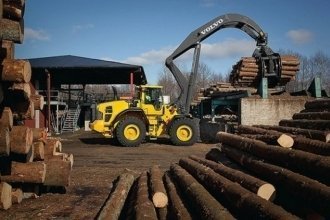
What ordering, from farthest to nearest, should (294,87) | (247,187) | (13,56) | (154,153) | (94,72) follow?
1. (294,87)
2. (94,72)
3. (154,153)
4. (13,56)
5. (247,187)

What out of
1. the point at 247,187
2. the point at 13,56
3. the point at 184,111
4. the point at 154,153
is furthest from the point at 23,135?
the point at 184,111

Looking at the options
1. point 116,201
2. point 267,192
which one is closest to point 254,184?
point 267,192

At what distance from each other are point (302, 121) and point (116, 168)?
18.9 feet

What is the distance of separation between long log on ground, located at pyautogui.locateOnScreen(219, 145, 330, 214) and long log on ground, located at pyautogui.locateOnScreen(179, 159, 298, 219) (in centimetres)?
38

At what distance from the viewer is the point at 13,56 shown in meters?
7.19

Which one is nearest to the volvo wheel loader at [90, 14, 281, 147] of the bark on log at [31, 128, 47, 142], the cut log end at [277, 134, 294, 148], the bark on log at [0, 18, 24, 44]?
the bark on log at [31, 128, 47, 142]

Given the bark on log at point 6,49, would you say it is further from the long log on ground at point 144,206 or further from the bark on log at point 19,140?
the long log on ground at point 144,206

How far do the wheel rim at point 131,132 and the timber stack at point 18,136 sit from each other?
926cm

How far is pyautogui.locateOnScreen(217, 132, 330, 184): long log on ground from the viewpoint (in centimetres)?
521

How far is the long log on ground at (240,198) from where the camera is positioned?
180 inches

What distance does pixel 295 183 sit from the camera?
5.22 metres

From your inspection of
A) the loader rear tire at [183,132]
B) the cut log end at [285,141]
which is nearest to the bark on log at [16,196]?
the cut log end at [285,141]

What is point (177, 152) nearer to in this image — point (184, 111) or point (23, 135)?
point (184, 111)

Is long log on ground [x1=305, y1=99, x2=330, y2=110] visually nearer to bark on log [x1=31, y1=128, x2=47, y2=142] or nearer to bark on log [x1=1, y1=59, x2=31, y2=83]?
bark on log [x1=31, y1=128, x2=47, y2=142]
